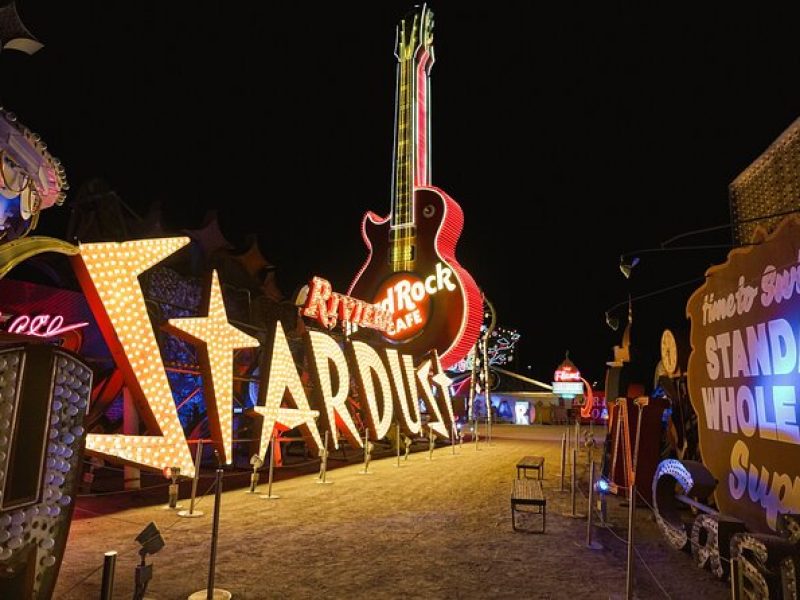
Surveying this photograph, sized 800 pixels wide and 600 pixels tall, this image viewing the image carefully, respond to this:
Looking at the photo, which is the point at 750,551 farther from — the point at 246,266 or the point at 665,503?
the point at 246,266

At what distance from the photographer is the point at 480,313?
81.9ft

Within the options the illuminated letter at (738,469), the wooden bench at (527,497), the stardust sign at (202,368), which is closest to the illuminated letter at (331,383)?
the stardust sign at (202,368)

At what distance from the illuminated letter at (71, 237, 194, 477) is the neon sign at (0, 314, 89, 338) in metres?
3.51

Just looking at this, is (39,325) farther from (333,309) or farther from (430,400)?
(430,400)

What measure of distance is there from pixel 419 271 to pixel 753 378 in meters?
19.2

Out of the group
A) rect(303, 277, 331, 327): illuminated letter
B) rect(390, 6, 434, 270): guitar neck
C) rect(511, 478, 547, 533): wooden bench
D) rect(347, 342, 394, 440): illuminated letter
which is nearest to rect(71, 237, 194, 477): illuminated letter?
rect(511, 478, 547, 533): wooden bench

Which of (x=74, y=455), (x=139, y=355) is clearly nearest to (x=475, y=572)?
(x=74, y=455)

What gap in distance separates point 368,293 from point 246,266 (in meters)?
7.09

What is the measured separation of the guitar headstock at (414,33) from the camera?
30344 millimetres

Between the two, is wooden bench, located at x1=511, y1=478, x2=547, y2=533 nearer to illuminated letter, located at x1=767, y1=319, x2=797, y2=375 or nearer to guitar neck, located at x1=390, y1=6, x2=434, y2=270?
illuminated letter, located at x1=767, y1=319, x2=797, y2=375

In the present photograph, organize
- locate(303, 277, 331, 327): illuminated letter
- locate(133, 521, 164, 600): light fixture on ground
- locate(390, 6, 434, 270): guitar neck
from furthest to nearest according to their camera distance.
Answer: locate(390, 6, 434, 270): guitar neck
locate(303, 277, 331, 327): illuminated letter
locate(133, 521, 164, 600): light fixture on ground

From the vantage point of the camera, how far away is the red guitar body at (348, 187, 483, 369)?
2436 cm

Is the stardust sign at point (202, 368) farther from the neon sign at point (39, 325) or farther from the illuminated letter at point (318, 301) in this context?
the neon sign at point (39, 325)

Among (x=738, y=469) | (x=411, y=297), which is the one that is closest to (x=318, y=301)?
(x=411, y=297)
